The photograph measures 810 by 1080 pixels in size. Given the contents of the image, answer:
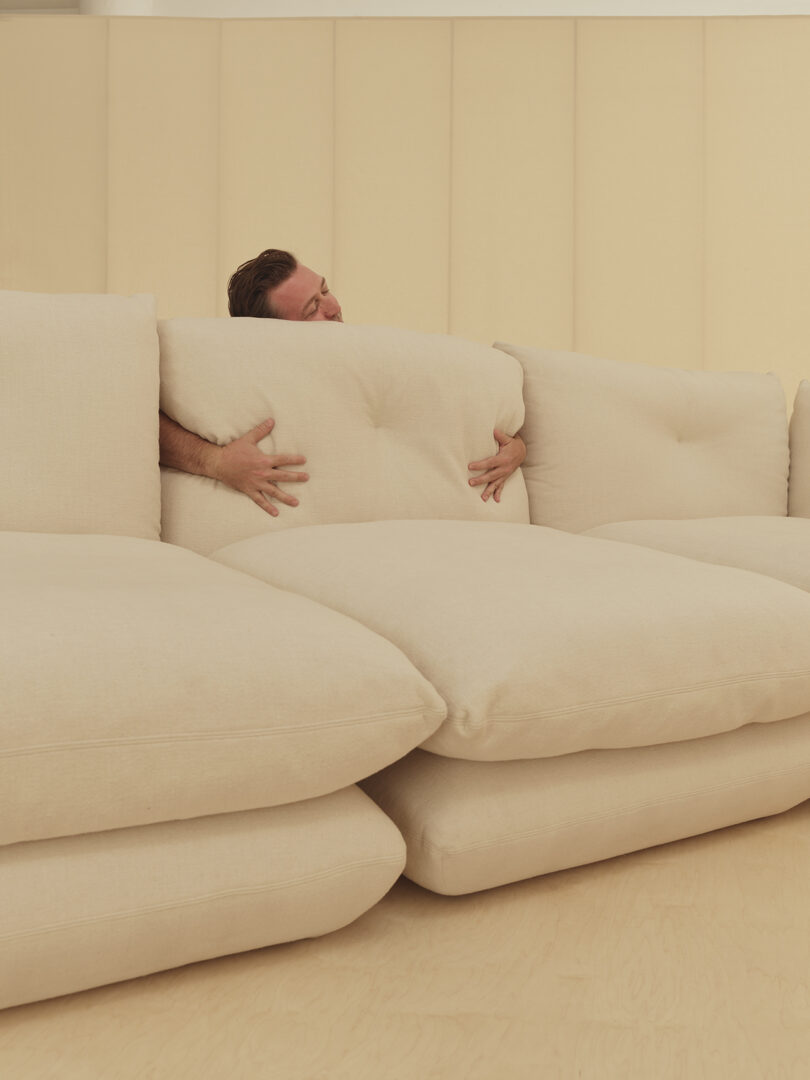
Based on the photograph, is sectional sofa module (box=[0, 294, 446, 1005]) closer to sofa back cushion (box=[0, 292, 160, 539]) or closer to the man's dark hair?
sofa back cushion (box=[0, 292, 160, 539])

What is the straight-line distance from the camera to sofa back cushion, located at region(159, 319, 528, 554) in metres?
1.58

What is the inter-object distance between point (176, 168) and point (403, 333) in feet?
7.85

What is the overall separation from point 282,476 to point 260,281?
0.89m

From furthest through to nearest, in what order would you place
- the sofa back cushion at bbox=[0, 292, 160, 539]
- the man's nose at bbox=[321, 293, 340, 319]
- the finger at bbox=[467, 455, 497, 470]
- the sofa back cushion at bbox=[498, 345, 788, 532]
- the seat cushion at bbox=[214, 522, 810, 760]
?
1. the man's nose at bbox=[321, 293, 340, 319]
2. the sofa back cushion at bbox=[498, 345, 788, 532]
3. the finger at bbox=[467, 455, 497, 470]
4. the sofa back cushion at bbox=[0, 292, 160, 539]
5. the seat cushion at bbox=[214, 522, 810, 760]

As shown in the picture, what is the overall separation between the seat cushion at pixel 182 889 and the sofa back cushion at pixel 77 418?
2.35 ft

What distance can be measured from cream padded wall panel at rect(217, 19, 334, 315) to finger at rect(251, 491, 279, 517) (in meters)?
2.39

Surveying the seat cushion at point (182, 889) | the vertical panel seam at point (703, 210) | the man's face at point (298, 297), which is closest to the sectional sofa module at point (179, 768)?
the seat cushion at point (182, 889)

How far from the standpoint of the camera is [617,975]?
0.82m

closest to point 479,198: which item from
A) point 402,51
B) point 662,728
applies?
point 402,51

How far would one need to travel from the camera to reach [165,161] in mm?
3723

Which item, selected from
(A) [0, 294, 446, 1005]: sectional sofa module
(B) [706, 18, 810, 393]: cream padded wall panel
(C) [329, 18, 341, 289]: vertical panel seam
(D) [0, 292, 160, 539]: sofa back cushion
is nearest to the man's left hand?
(D) [0, 292, 160, 539]: sofa back cushion

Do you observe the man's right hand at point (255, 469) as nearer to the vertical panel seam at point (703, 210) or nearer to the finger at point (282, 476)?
the finger at point (282, 476)

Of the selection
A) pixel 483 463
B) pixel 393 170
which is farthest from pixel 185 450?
pixel 393 170

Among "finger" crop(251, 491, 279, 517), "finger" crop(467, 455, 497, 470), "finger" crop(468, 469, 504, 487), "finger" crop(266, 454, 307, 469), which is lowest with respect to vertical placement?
"finger" crop(251, 491, 279, 517)
